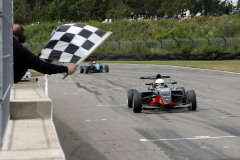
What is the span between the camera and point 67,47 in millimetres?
6852

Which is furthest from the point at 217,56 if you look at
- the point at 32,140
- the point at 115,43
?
the point at 32,140

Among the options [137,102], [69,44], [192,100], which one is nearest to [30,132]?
[69,44]

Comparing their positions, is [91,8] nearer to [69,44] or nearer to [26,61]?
[69,44]

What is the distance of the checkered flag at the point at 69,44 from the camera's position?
6604 millimetres

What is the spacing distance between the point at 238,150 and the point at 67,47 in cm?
270

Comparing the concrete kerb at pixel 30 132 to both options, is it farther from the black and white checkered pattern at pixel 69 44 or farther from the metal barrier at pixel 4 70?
the black and white checkered pattern at pixel 69 44

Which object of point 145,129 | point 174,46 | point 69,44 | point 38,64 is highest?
point 69,44

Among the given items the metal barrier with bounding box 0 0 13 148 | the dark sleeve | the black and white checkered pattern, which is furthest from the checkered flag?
the metal barrier with bounding box 0 0 13 148

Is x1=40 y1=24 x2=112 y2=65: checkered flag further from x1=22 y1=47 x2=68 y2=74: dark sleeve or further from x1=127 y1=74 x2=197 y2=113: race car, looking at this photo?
x1=127 y1=74 x2=197 y2=113: race car

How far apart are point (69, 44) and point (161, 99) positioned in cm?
393

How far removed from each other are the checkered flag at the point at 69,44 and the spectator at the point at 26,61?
3.05 feet

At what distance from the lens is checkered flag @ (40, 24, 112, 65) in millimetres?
6604

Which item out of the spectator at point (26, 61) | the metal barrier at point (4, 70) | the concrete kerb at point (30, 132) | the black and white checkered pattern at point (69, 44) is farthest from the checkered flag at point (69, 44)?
the metal barrier at point (4, 70)

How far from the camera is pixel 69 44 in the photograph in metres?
6.83
